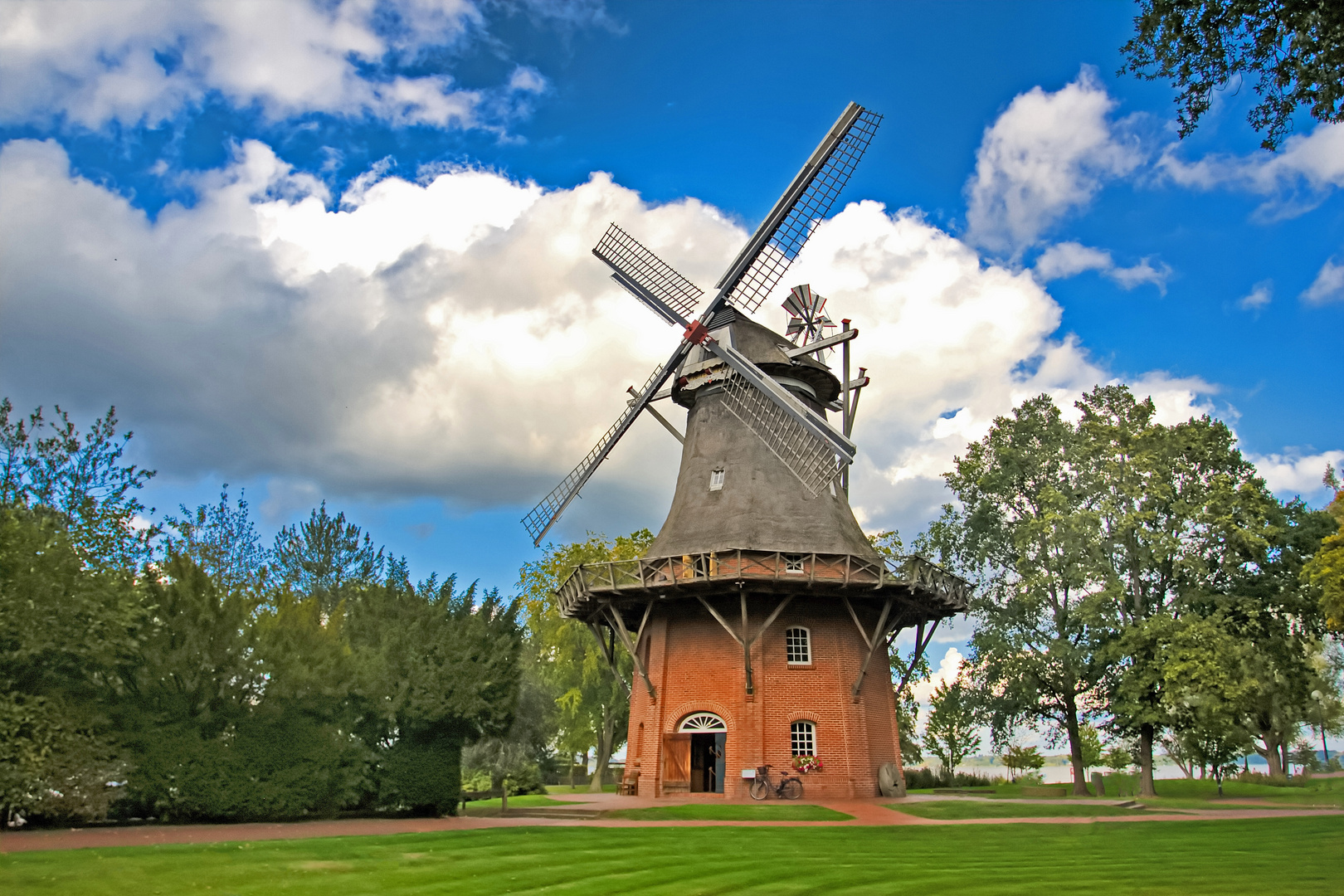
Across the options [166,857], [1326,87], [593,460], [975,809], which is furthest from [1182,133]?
[593,460]

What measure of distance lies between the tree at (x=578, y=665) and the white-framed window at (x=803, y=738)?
45.6 feet

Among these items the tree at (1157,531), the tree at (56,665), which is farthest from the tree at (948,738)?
the tree at (56,665)

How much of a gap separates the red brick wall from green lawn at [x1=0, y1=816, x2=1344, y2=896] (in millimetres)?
6094

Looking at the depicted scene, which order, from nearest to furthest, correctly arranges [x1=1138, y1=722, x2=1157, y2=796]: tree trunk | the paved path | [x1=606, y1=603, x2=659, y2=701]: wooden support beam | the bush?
the paved path, [x1=606, y1=603, x2=659, y2=701]: wooden support beam, [x1=1138, y1=722, x2=1157, y2=796]: tree trunk, the bush

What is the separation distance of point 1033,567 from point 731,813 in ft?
46.2

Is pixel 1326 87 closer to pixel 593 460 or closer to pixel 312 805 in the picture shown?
pixel 312 805

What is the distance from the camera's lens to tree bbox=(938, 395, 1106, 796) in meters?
26.9

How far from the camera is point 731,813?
18688 mm

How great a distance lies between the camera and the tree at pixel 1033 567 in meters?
26.9

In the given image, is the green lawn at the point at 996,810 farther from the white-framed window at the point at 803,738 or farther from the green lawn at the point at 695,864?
the green lawn at the point at 695,864

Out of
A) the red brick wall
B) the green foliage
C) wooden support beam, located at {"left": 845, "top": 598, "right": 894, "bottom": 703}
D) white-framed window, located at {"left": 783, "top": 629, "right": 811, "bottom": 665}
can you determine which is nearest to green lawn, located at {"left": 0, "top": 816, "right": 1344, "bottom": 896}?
the red brick wall

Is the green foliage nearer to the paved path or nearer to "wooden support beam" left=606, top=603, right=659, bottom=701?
the paved path

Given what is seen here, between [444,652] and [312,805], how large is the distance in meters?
3.82

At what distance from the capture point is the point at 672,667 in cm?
2314
